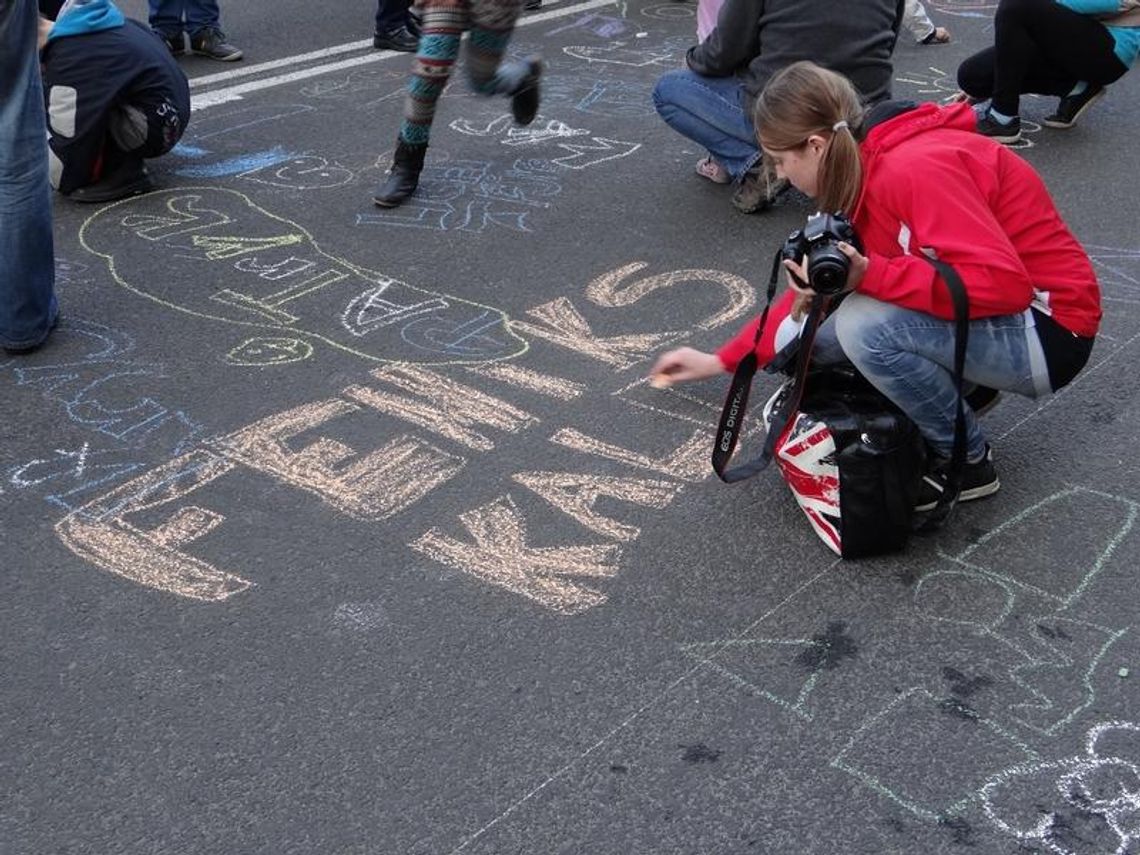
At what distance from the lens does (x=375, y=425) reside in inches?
142

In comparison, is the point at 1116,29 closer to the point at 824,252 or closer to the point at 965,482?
the point at 965,482

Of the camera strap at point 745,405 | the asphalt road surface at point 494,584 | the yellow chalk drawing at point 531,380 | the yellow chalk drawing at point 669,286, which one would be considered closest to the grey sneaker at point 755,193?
the asphalt road surface at point 494,584

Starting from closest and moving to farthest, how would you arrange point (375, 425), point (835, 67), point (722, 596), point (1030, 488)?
point (722, 596) < point (1030, 488) < point (375, 425) < point (835, 67)

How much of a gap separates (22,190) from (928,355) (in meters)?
2.48

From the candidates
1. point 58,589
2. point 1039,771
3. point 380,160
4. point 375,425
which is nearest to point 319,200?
point 380,160

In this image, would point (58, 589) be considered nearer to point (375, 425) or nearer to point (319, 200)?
point (375, 425)

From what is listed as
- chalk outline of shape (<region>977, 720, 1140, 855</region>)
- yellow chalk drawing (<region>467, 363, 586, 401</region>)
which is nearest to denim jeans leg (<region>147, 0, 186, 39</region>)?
yellow chalk drawing (<region>467, 363, 586, 401</region>)

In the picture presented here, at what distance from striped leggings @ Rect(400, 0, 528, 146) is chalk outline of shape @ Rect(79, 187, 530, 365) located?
2.03ft

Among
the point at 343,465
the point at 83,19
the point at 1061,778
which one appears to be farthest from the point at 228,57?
the point at 1061,778

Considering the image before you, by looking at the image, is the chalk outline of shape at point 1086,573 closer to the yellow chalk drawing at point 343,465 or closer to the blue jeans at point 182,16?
the yellow chalk drawing at point 343,465

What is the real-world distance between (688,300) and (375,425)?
1230 millimetres

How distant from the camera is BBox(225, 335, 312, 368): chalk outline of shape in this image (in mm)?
3945

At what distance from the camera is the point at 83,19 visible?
16.5ft

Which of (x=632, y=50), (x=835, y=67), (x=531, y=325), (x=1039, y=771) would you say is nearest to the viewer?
(x=1039, y=771)
